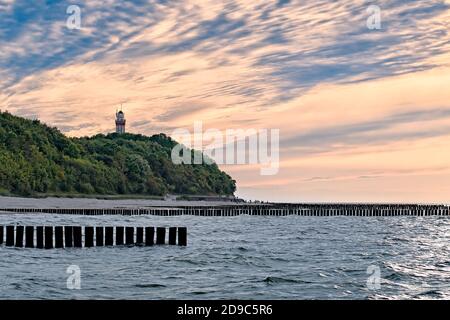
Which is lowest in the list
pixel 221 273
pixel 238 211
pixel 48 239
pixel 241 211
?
pixel 241 211

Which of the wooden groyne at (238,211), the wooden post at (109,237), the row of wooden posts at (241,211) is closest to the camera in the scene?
the wooden post at (109,237)

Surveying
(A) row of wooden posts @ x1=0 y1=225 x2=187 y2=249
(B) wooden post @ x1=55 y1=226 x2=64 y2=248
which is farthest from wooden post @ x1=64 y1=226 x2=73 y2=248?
(B) wooden post @ x1=55 y1=226 x2=64 y2=248

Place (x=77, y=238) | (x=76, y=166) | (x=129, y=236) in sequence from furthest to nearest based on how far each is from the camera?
(x=76, y=166) < (x=129, y=236) < (x=77, y=238)

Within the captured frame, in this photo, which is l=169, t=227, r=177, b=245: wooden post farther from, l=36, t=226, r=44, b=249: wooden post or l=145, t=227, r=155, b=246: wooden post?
l=36, t=226, r=44, b=249: wooden post

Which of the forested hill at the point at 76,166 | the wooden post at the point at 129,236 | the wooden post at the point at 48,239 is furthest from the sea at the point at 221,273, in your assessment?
the forested hill at the point at 76,166

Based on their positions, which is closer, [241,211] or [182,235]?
[182,235]

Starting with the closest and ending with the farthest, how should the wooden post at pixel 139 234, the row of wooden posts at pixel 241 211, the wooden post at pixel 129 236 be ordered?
the wooden post at pixel 129 236 → the wooden post at pixel 139 234 → the row of wooden posts at pixel 241 211

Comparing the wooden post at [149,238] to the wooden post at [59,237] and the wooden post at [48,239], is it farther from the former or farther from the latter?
the wooden post at [48,239]

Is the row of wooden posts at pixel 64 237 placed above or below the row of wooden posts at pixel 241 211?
above

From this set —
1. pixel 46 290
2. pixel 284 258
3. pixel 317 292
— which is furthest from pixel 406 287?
pixel 46 290

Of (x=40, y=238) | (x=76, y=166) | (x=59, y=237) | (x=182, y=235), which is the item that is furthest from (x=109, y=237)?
(x=76, y=166)

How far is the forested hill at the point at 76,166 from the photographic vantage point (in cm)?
11638

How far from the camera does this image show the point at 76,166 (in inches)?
5310

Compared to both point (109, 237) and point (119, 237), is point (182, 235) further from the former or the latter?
point (109, 237)
